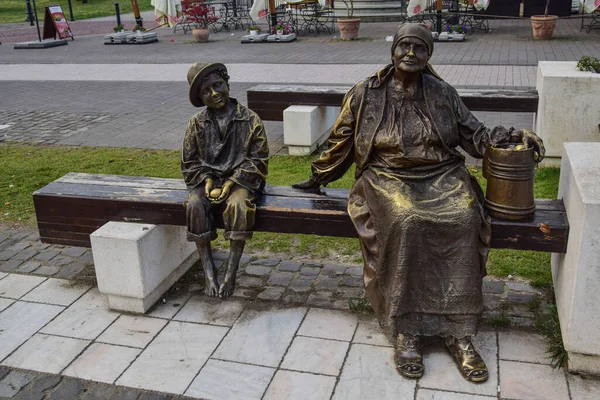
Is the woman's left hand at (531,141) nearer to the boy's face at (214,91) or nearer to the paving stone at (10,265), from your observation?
the boy's face at (214,91)

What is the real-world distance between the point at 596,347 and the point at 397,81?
6.11ft

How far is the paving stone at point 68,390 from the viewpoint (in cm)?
374

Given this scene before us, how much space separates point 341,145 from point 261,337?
1304 millimetres

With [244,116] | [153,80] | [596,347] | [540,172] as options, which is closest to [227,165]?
[244,116]

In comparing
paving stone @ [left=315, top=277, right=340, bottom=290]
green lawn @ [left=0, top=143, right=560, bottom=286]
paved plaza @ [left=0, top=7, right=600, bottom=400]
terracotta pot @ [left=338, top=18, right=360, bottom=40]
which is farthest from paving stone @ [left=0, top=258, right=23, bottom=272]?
terracotta pot @ [left=338, top=18, right=360, bottom=40]

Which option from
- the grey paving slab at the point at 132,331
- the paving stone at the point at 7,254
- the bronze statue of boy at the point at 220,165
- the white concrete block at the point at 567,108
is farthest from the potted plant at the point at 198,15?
the grey paving slab at the point at 132,331

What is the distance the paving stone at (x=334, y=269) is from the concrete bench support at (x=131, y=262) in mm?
1176

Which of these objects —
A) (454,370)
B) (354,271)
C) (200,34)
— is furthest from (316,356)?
(200,34)

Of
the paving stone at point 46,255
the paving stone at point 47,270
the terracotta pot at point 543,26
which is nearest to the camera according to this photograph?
the paving stone at point 47,270

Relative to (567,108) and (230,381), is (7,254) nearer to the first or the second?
(230,381)

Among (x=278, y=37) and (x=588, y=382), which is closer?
(x=588, y=382)

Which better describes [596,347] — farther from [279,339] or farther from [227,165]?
[227,165]

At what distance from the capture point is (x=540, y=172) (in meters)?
7.02

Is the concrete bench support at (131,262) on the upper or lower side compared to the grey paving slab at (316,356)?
upper
